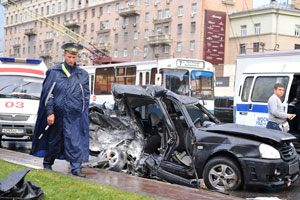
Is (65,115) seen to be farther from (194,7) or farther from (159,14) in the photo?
(159,14)

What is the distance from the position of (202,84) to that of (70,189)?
1289 cm

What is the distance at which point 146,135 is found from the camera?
26.5ft

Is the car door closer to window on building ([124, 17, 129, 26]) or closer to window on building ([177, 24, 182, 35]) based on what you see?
window on building ([177, 24, 182, 35])

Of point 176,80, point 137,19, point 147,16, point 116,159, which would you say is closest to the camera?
point 116,159

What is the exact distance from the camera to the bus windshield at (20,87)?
11.7m

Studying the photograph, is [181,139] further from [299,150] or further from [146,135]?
[299,150]

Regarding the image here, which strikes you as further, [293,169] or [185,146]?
[185,146]

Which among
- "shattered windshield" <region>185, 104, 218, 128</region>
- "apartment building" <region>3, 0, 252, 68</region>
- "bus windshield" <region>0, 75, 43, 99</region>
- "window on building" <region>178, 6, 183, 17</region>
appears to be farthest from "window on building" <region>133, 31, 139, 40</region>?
"shattered windshield" <region>185, 104, 218, 128</region>

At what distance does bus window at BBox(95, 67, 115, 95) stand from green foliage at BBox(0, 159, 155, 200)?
15.2 meters

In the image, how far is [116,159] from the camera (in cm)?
773

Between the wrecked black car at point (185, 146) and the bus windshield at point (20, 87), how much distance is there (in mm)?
4297

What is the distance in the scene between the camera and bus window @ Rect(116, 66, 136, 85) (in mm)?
19777

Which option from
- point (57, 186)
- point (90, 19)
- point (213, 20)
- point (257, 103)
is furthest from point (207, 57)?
point (57, 186)

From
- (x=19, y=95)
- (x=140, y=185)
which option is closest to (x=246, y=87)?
(x=19, y=95)
